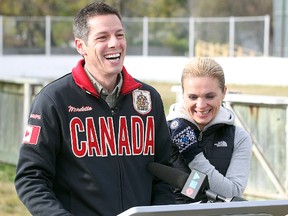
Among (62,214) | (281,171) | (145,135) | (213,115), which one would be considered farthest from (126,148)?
(281,171)

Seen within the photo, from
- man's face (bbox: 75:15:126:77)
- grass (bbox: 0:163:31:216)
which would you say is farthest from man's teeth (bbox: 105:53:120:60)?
grass (bbox: 0:163:31:216)

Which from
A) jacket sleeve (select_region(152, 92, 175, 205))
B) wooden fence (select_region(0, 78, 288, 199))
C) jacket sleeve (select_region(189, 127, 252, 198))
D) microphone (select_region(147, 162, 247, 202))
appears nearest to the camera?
microphone (select_region(147, 162, 247, 202))

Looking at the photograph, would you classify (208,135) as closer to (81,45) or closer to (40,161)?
(81,45)

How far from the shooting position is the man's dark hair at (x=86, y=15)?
3.85 m

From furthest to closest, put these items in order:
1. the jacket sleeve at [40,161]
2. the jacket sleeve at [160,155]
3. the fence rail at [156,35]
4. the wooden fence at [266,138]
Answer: the fence rail at [156,35], the wooden fence at [266,138], the jacket sleeve at [160,155], the jacket sleeve at [40,161]

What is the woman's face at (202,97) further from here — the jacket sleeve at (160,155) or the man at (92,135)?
the man at (92,135)

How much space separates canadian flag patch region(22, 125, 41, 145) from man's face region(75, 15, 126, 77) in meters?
0.35

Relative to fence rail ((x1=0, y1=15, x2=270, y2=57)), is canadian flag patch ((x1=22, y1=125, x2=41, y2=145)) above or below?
below

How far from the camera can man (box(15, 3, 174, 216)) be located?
370cm

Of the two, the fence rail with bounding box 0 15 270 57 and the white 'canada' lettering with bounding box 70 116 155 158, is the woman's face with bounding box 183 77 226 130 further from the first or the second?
the fence rail with bounding box 0 15 270 57

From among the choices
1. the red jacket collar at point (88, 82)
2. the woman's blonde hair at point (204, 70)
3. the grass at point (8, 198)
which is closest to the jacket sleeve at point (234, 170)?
the woman's blonde hair at point (204, 70)

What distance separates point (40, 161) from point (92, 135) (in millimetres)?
260

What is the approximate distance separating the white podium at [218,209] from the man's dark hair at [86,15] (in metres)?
1.12

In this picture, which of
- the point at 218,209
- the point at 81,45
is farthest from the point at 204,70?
the point at 218,209
